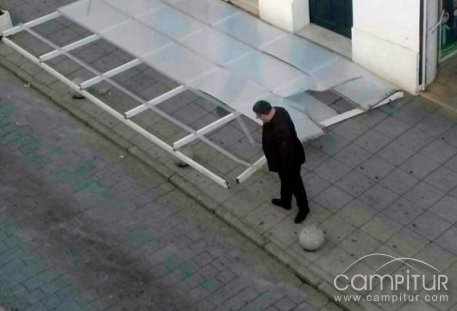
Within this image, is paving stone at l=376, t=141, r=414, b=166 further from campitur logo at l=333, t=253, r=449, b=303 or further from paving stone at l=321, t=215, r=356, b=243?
campitur logo at l=333, t=253, r=449, b=303

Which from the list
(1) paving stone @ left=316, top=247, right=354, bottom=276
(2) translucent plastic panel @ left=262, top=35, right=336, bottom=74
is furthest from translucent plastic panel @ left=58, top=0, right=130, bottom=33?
(1) paving stone @ left=316, top=247, right=354, bottom=276

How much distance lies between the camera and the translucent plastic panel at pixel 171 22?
1603 cm

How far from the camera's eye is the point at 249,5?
16328 mm

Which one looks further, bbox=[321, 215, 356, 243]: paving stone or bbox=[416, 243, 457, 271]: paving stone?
bbox=[321, 215, 356, 243]: paving stone

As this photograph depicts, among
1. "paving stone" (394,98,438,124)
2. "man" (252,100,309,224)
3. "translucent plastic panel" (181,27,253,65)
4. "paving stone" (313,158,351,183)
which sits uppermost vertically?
"man" (252,100,309,224)

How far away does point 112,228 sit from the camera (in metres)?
12.6

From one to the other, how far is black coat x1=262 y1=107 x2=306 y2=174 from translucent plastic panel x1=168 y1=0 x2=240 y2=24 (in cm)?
489

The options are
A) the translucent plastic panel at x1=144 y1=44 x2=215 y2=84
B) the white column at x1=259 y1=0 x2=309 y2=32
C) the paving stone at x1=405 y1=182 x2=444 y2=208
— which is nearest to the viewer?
the paving stone at x1=405 y1=182 x2=444 y2=208

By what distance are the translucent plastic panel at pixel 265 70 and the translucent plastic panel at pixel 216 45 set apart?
20 centimetres

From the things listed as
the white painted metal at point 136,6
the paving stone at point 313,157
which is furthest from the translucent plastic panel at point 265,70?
the white painted metal at point 136,6

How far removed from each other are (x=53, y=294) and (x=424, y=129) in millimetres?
5643

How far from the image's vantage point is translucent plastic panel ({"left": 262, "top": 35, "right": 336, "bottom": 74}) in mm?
14812

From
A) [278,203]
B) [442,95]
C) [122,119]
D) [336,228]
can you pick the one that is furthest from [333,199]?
[122,119]

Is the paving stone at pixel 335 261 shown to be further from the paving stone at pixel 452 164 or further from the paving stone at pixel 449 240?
the paving stone at pixel 452 164
